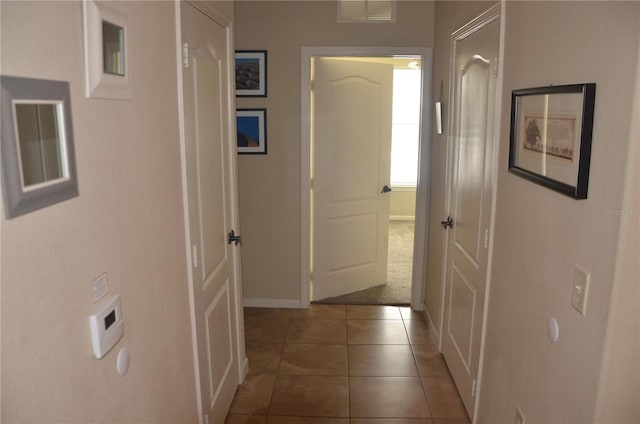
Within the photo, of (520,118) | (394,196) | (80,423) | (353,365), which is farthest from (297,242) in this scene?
(394,196)

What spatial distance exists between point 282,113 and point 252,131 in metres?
0.29

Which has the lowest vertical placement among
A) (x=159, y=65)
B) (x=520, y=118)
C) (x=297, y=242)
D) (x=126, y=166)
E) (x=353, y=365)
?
(x=353, y=365)

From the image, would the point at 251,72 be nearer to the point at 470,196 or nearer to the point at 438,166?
the point at 438,166

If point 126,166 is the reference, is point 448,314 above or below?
below

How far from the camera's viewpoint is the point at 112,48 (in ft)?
4.40

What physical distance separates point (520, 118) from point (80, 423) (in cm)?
187

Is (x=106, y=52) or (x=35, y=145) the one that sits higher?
(x=106, y=52)

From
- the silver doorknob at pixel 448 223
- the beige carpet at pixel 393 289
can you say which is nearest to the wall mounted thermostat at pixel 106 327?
the silver doorknob at pixel 448 223

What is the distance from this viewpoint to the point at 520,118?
78.8 inches

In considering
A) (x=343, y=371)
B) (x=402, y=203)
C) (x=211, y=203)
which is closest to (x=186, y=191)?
(x=211, y=203)

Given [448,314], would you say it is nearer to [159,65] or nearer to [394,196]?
[159,65]

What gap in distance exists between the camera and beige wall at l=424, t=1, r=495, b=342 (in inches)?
133

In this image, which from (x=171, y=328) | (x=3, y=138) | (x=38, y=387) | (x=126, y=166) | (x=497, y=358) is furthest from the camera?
(x=497, y=358)

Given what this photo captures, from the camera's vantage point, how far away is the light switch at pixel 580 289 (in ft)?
4.77
